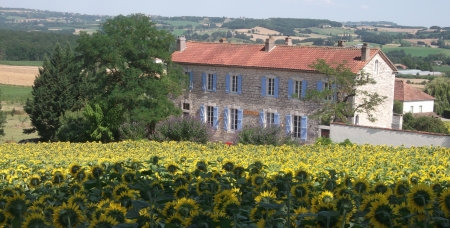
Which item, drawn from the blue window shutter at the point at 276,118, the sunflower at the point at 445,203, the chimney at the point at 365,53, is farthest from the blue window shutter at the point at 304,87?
the sunflower at the point at 445,203

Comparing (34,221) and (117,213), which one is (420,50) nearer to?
(117,213)

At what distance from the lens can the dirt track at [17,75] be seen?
7000 cm

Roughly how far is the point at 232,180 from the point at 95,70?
97.4 ft

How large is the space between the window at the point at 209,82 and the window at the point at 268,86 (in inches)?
122

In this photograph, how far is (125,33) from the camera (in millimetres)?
32625

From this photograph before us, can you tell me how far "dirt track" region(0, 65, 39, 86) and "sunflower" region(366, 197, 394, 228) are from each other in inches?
2721

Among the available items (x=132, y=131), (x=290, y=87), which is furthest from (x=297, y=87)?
(x=132, y=131)

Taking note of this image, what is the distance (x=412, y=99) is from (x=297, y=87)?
21847mm

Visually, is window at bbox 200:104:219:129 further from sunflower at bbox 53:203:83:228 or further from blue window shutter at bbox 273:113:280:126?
sunflower at bbox 53:203:83:228

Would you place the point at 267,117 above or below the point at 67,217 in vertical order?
below

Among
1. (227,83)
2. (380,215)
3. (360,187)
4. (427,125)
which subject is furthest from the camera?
(427,125)

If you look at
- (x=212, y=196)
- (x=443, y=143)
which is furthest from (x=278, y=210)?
(x=443, y=143)

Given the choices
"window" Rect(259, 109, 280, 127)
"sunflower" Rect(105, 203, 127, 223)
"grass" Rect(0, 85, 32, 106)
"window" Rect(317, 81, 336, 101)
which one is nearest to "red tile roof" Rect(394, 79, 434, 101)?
"window" Rect(259, 109, 280, 127)

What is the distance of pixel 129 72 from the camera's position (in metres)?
31.4
